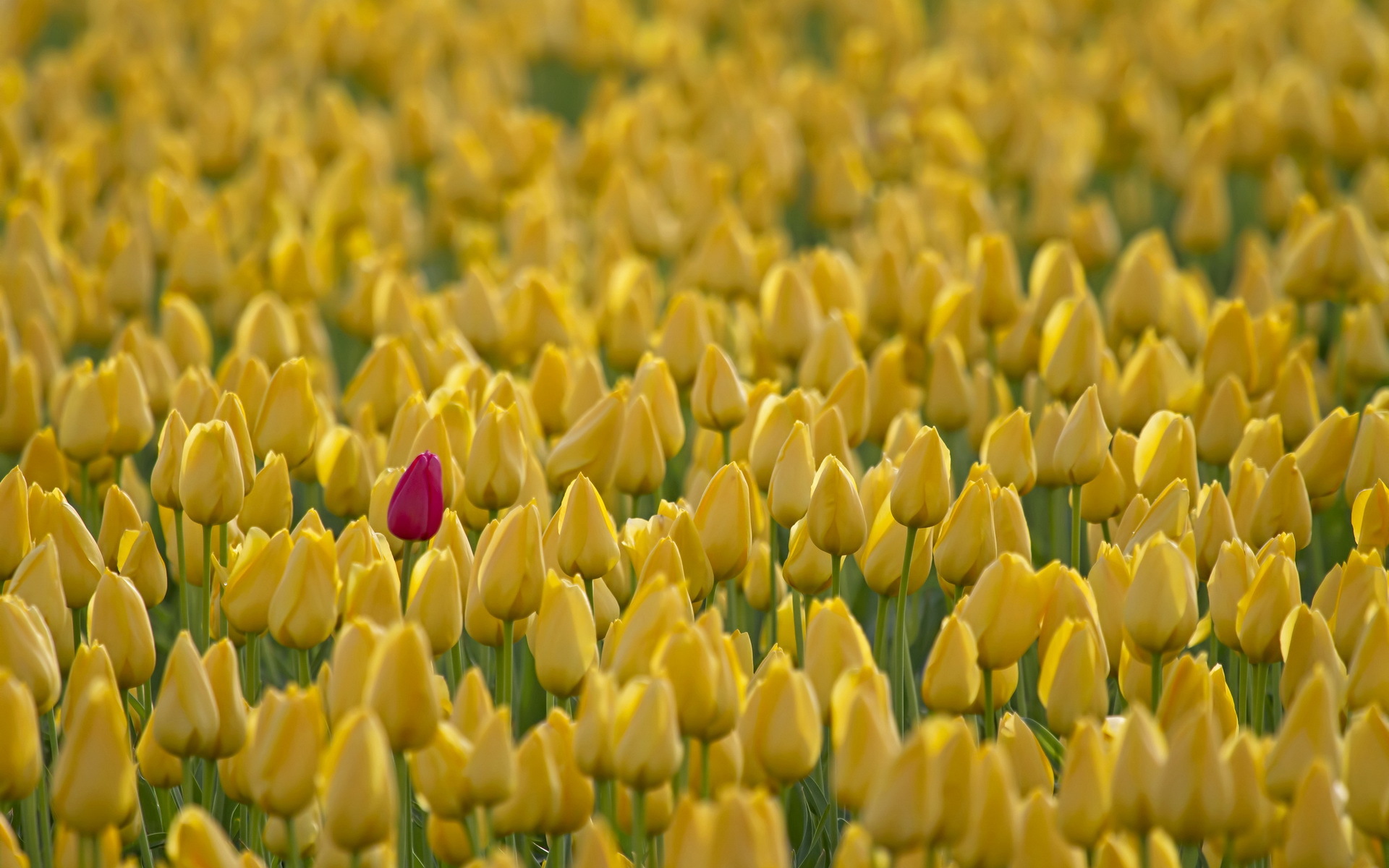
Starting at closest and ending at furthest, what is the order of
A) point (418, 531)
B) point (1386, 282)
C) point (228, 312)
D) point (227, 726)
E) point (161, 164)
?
point (227, 726)
point (418, 531)
point (1386, 282)
point (228, 312)
point (161, 164)

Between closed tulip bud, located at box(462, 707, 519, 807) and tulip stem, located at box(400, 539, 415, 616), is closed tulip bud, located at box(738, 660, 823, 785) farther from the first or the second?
tulip stem, located at box(400, 539, 415, 616)

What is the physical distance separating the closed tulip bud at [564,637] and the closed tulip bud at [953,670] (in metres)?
0.38

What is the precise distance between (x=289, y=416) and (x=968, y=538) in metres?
1.03

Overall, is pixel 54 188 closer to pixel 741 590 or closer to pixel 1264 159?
pixel 741 590

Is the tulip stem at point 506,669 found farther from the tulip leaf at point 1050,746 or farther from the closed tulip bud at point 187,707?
the tulip leaf at point 1050,746

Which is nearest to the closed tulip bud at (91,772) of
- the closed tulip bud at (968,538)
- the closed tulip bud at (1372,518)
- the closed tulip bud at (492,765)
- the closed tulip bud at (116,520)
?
the closed tulip bud at (492,765)

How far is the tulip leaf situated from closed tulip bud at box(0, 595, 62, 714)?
3.90 feet

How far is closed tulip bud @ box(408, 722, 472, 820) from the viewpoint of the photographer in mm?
Result: 1595

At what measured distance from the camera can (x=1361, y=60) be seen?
486 centimetres

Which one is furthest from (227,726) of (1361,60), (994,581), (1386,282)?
(1361,60)

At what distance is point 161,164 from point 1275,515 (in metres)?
3.22

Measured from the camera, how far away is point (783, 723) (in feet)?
5.23

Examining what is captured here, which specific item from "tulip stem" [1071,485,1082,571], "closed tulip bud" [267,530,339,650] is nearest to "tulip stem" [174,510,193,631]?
"closed tulip bud" [267,530,339,650]

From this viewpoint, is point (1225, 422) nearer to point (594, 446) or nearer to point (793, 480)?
point (793, 480)
